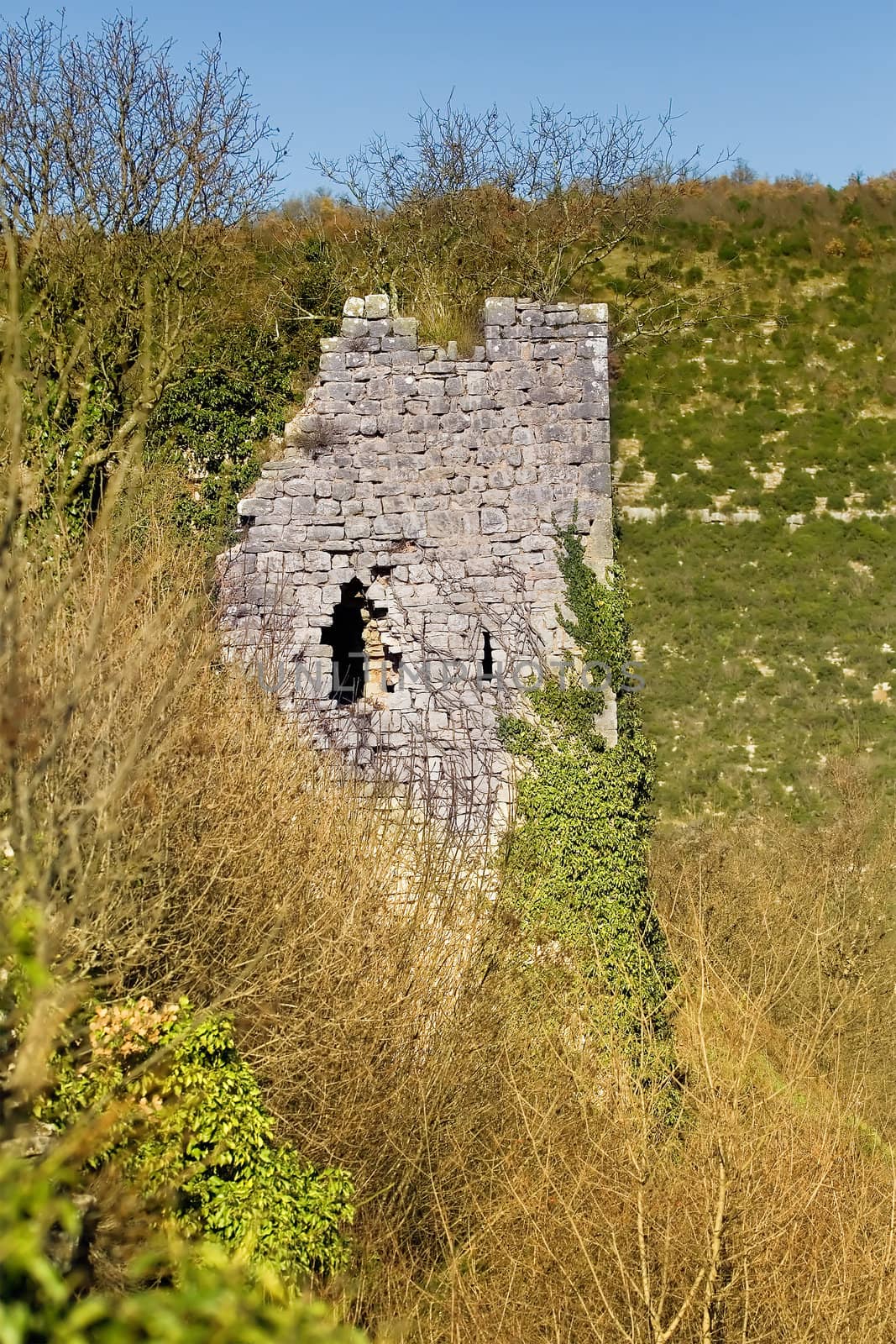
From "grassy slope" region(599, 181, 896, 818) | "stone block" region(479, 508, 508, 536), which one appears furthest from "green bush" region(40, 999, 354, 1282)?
"grassy slope" region(599, 181, 896, 818)

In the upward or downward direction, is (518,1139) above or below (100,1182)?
below

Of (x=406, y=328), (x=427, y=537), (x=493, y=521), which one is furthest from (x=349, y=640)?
(x=406, y=328)

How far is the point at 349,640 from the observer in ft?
30.7

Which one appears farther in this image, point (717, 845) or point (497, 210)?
point (497, 210)

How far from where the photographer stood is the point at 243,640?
29.5 ft

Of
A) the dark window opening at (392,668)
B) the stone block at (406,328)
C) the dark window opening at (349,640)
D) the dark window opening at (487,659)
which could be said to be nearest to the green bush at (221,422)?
the dark window opening at (349,640)

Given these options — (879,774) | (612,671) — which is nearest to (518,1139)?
(612,671)

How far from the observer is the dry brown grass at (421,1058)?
5852 mm

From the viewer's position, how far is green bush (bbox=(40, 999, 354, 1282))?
5.19 metres

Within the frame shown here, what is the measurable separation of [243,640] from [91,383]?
3516mm

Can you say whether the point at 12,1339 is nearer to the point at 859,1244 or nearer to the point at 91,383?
the point at 859,1244

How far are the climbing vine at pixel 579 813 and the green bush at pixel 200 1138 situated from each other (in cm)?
292

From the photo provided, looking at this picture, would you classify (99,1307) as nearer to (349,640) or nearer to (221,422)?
(349,640)

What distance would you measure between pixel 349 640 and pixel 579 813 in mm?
2175
